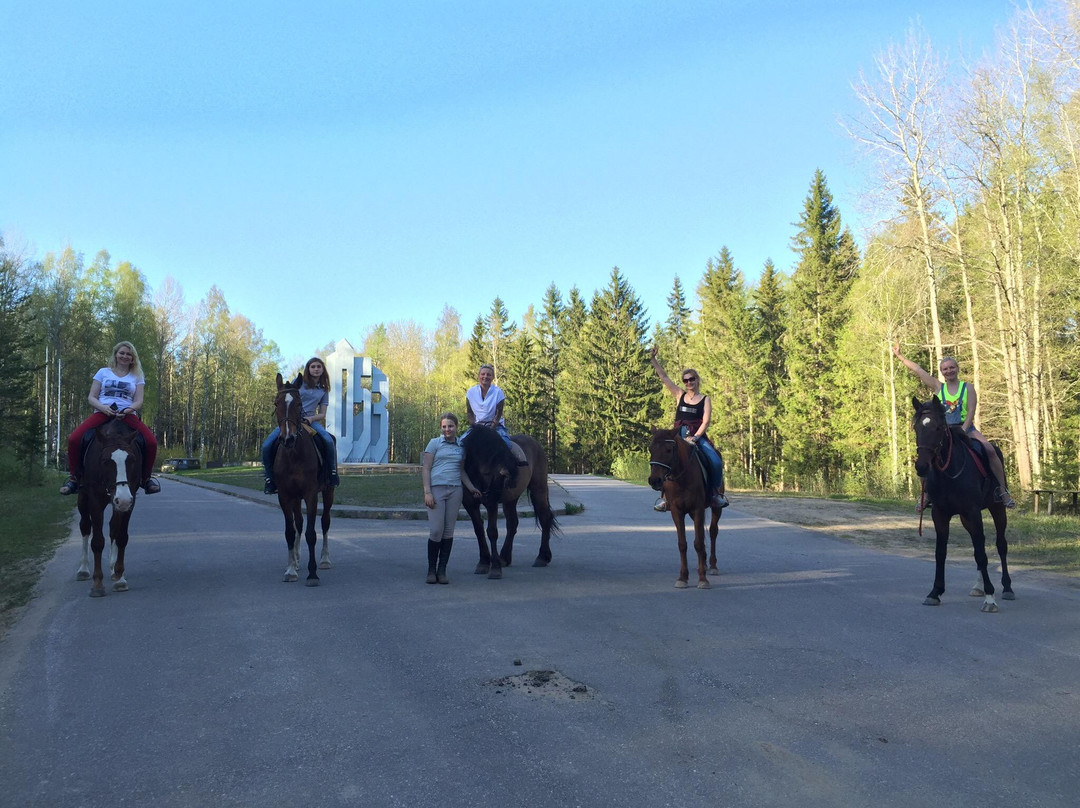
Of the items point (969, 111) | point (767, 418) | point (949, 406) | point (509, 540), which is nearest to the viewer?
point (949, 406)

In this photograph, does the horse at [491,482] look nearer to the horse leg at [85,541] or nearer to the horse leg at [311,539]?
the horse leg at [311,539]

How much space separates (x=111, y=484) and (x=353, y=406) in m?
41.5

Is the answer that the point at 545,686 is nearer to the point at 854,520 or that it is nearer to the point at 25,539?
the point at 25,539

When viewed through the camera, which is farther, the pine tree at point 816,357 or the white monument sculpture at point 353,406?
the white monument sculpture at point 353,406

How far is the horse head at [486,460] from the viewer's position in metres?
8.80

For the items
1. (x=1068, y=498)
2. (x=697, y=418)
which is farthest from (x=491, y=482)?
(x=1068, y=498)

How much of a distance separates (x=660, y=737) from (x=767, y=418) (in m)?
46.4

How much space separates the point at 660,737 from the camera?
13.0ft

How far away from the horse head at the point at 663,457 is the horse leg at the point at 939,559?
2781 mm

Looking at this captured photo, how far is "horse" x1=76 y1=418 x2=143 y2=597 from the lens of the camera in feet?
25.4

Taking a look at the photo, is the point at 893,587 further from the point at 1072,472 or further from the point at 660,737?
the point at 1072,472

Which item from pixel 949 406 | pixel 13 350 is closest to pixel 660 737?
pixel 949 406

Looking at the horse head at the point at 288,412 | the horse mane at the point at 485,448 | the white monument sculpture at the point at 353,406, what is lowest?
the horse mane at the point at 485,448

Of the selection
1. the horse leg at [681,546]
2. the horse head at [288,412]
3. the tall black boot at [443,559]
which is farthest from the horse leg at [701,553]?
the horse head at [288,412]
